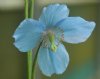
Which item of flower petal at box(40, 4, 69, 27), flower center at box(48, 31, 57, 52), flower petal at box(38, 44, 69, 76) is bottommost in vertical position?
flower petal at box(38, 44, 69, 76)

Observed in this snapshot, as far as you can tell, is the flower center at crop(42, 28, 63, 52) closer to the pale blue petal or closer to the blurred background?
the pale blue petal

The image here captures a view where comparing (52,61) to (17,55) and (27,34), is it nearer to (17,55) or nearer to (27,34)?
(27,34)

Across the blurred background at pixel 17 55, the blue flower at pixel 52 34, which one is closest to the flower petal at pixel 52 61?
the blue flower at pixel 52 34

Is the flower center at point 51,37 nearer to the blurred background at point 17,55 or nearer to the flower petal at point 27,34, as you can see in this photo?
the flower petal at point 27,34

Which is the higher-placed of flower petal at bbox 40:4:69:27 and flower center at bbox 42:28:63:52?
flower petal at bbox 40:4:69:27

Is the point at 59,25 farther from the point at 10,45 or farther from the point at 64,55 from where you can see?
the point at 10,45

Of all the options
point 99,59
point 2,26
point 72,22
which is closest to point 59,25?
point 72,22

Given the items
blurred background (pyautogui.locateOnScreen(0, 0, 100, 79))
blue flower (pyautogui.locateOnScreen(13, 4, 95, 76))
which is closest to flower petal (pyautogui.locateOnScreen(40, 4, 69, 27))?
blue flower (pyautogui.locateOnScreen(13, 4, 95, 76))

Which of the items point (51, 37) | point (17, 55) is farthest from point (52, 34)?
point (17, 55)
